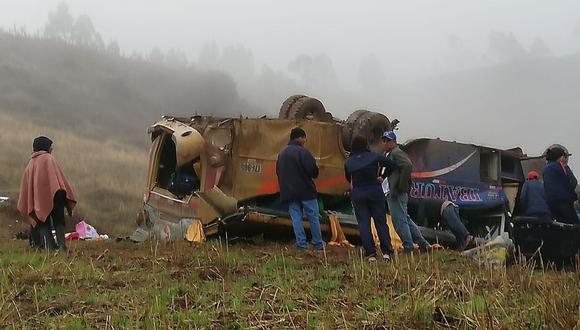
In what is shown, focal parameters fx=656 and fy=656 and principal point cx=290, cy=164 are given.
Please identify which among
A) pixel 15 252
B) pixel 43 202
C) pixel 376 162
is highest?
pixel 376 162

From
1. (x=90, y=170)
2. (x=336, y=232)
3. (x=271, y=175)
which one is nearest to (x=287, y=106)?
(x=271, y=175)

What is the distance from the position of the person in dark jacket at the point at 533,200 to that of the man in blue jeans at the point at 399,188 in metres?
1.63

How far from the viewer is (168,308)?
4457 mm

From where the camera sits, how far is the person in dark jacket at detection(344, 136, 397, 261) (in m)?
7.25

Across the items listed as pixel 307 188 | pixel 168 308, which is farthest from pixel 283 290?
pixel 307 188

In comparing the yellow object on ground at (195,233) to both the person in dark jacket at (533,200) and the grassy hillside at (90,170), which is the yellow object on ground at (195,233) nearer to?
the person in dark jacket at (533,200)

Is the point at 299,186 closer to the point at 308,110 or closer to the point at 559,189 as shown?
the point at 308,110

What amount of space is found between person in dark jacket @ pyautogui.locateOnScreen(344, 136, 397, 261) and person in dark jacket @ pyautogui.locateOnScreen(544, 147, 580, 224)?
1.89 meters

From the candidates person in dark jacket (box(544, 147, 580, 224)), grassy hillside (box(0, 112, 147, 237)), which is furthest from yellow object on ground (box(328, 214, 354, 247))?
grassy hillside (box(0, 112, 147, 237))

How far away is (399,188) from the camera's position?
25.9ft

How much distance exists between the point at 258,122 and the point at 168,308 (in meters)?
5.19

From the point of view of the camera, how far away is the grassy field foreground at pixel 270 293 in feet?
12.6

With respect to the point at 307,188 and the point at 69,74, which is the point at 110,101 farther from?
the point at 307,188

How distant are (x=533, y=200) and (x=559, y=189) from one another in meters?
0.88
